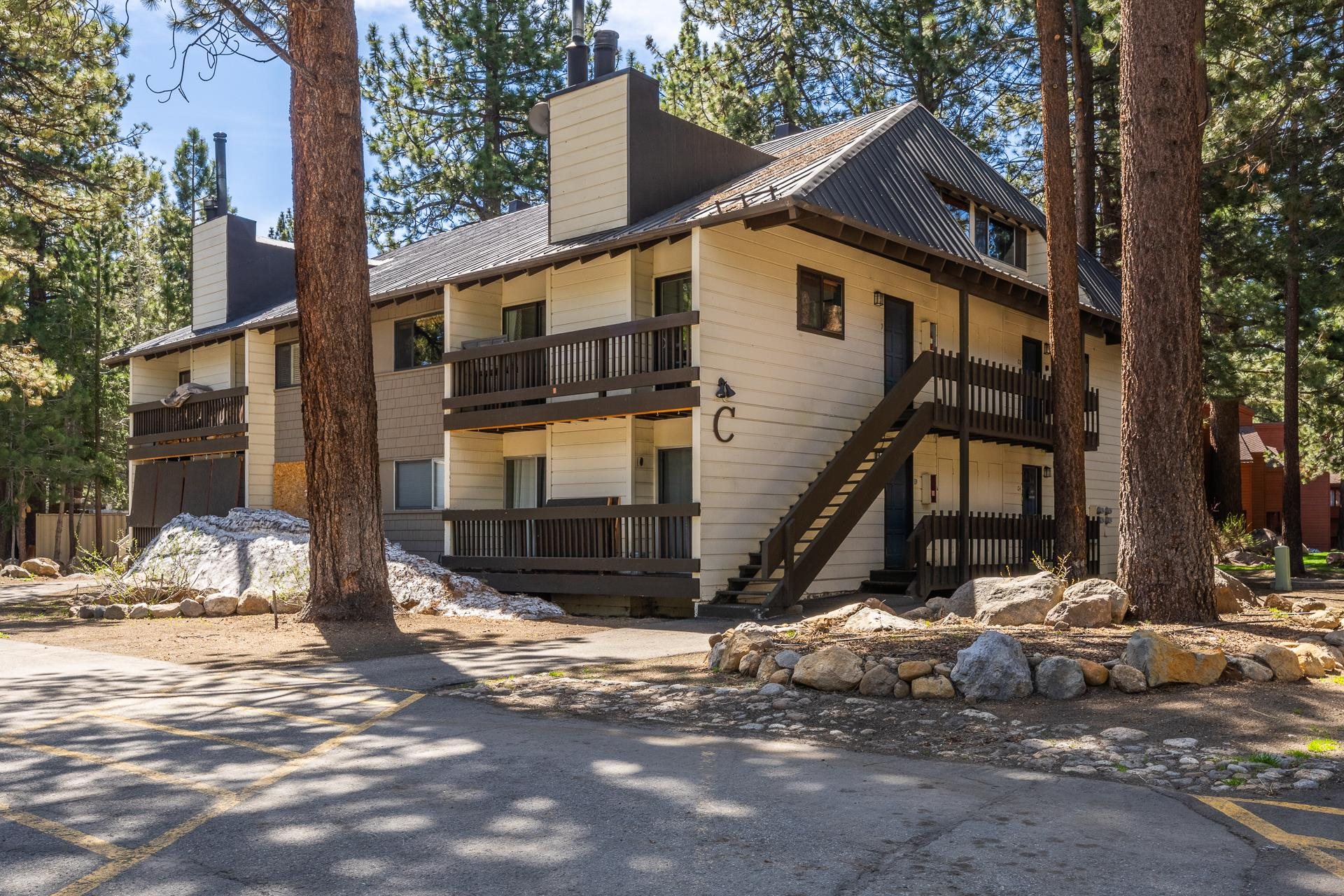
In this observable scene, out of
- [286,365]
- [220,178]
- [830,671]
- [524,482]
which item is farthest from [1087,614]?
[220,178]

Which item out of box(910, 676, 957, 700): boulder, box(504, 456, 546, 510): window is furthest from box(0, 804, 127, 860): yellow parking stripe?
box(504, 456, 546, 510): window

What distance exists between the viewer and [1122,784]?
235 inches

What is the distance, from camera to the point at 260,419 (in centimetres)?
2588

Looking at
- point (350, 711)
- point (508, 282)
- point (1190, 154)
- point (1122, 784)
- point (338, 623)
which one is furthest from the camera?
point (508, 282)

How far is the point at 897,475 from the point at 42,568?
21.6 metres

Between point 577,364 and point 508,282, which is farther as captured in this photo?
point 508,282

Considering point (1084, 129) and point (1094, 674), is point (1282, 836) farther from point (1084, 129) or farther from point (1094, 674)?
point (1084, 129)

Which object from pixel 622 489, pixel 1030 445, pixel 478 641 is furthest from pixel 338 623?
pixel 1030 445

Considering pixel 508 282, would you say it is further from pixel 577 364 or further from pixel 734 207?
pixel 734 207

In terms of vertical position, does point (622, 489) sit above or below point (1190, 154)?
below

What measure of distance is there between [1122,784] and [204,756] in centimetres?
510

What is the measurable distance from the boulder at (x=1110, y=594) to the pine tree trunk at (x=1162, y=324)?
0.21m

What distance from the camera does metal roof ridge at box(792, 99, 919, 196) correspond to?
650 inches

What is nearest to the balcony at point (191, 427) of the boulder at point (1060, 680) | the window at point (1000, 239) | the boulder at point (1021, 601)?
the window at point (1000, 239)
